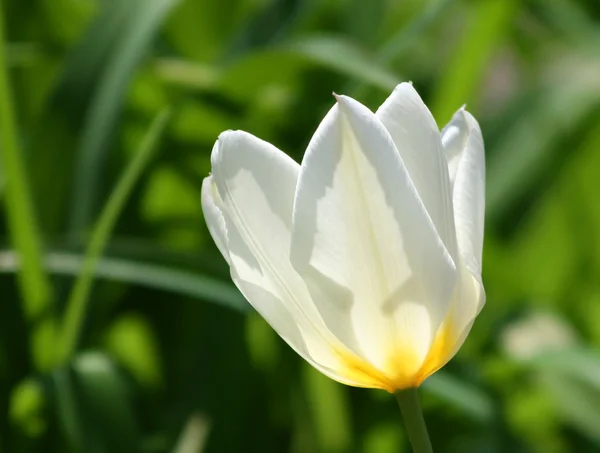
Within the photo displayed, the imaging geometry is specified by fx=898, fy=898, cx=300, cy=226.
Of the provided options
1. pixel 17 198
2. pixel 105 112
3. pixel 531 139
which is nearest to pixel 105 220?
pixel 17 198

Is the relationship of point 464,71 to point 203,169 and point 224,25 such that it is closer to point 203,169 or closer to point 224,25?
point 203,169

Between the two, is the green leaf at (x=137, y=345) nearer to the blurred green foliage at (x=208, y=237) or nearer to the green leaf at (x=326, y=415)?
the blurred green foliage at (x=208, y=237)

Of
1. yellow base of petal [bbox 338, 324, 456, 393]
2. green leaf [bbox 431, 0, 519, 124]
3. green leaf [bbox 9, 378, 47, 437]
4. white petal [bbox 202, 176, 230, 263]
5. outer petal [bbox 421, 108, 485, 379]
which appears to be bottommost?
yellow base of petal [bbox 338, 324, 456, 393]

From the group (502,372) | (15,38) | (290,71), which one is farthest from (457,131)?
(15,38)

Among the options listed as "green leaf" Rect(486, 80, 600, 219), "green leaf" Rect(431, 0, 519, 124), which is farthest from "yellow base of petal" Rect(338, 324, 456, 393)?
"green leaf" Rect(486, 80, 600, 219)

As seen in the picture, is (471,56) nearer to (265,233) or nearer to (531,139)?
(531,139)

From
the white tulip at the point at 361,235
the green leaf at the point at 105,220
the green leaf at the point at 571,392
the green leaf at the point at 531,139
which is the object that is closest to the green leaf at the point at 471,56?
the green leaf at the point at 531,139

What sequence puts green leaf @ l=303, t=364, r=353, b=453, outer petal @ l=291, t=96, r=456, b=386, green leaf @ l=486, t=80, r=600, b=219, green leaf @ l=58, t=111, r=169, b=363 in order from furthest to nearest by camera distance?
green leaf @ l=486, t=80, r=600, b=219 → green leaf @ l=303, t=364, r=353, b=453 → green leaf @ l=58, t=111, r=169, b=363 → outer petal @ l=291, t=96, r=456, b=386

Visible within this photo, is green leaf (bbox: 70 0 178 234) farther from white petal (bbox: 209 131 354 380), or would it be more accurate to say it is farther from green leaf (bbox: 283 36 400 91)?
white petal (bbox: 209 131 354 380)
